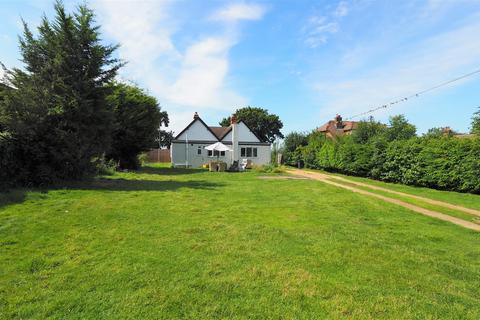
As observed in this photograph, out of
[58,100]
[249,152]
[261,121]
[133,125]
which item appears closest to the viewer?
[58,100]

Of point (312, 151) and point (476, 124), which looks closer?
point (476, 124)

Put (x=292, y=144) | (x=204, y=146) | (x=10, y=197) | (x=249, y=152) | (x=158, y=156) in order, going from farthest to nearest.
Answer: (x=158, y=156) → (x=292, y=144) → (x=249, y=152) → (x=204, y=146) → (x=10, y=197)

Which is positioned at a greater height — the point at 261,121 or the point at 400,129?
the point at 261,121

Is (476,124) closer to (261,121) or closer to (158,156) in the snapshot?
(158,156)

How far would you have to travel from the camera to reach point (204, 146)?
31.8 meters

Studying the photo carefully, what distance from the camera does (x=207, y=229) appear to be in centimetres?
562

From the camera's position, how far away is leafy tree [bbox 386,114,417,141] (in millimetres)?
26775

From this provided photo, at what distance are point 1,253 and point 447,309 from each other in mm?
5416

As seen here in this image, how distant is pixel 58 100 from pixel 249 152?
24001 millimetres

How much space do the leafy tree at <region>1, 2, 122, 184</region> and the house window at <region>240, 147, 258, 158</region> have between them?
72.4 feet

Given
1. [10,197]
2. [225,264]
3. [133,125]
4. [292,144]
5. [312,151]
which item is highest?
[133,125]

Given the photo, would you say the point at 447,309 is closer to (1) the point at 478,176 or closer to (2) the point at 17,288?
(2) the point at 17,288

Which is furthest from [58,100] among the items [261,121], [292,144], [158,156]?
[261,121]

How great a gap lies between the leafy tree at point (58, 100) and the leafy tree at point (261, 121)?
169 ft
